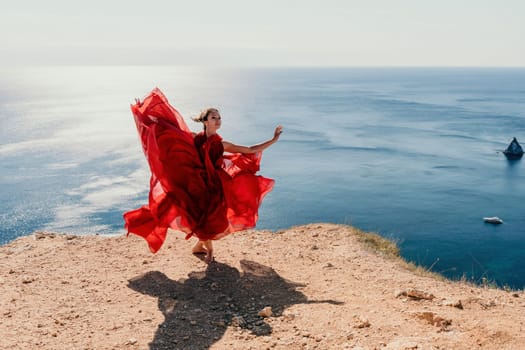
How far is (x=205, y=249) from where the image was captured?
820 centimetres

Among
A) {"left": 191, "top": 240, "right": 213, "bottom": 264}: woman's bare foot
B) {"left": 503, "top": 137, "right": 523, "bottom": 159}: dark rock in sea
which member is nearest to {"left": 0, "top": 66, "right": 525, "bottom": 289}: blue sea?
{"left": 503, "top": 137, "right": 523, "bottom": 159}: dark rock in sea

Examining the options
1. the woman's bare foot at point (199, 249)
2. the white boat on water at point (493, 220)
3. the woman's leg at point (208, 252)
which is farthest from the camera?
the white boat on water at point (493, 220)

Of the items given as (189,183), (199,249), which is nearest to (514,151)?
(199,249)

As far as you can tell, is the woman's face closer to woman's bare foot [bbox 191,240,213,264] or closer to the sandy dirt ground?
woman's bare foot [bbox 191,240,213,264]

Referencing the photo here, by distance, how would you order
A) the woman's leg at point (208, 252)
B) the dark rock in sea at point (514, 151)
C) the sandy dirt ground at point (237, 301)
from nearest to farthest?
the sandy dirt ground at point (237, 301) < the woman's leg at point (208, 252) < the dark rock in sea at point (514, 151)

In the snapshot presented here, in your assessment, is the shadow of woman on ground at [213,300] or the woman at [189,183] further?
the woman at [189,183]

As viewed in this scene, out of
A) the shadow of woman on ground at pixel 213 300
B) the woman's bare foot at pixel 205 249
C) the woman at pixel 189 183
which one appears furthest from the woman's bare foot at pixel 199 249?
the woman at pixel 189 183

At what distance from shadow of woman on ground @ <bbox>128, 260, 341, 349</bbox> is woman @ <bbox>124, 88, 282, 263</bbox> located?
0.64 meters

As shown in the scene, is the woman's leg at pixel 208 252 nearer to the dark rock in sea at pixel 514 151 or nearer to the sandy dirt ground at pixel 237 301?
the sandy dirt ground at pixel 237 301

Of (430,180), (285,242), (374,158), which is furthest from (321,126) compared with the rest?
(285,242)

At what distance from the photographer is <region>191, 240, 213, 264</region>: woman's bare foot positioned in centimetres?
769

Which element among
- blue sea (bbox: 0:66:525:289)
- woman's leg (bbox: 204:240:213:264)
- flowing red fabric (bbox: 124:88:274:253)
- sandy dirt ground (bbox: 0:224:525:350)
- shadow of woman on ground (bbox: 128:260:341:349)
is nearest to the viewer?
sandy dirt ground (bbox: 0:224:525:350)

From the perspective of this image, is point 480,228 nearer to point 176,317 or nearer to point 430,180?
point 430,180

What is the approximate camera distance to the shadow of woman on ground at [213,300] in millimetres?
5331
